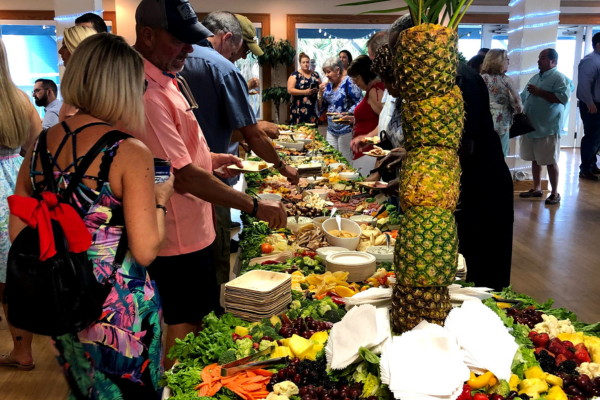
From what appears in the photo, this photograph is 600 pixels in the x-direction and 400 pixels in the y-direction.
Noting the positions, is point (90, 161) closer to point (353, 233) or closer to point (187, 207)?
point (187, 207)

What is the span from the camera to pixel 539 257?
5.06 meters

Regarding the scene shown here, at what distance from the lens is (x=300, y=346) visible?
159 cm

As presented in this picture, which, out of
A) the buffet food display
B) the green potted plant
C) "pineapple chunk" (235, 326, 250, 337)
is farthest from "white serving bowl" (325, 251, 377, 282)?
the green potted plant

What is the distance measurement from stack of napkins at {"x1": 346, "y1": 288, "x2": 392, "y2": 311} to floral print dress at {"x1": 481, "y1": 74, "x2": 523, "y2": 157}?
4958mm

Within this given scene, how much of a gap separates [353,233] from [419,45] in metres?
1.48

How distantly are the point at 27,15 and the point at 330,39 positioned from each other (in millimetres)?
6390

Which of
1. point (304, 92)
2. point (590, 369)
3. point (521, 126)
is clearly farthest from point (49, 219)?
point (304, 92)

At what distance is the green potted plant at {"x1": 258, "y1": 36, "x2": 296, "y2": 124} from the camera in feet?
37.5

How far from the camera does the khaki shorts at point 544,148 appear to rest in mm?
7191

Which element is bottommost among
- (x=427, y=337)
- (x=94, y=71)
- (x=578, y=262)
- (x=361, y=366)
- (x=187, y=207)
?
(x=578, y=262)

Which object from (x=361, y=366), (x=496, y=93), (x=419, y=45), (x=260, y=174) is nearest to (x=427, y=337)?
(x=361, y=366)

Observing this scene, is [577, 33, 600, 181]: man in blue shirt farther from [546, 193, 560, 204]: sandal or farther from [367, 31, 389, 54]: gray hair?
[367, 31, 389, 54]: gray hair

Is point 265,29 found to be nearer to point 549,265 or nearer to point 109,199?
point 549,265

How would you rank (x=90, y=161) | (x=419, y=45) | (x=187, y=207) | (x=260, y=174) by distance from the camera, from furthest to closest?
(x=260, y=174)
(x=187, y=207)
(x=90, y=161)
(x=419, y=45)
